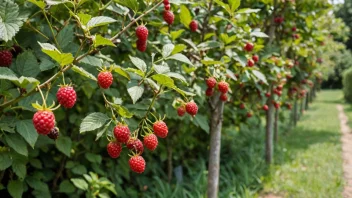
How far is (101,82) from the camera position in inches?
55.7

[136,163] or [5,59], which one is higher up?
[5,59]

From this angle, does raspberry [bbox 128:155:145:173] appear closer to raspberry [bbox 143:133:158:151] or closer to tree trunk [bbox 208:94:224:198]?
raspberry [bbox 143:133:158:151]

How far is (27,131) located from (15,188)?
958 millimetres

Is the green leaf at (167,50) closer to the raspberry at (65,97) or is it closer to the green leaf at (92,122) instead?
the green leaf at (92,122)

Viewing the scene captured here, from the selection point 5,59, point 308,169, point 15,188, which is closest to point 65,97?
point 5,59

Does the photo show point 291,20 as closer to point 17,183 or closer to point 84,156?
point 84,156

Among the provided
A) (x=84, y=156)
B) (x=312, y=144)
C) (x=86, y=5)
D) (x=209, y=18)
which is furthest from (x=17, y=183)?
→ (x=312, y=144)

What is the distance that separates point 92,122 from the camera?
59.3 inches

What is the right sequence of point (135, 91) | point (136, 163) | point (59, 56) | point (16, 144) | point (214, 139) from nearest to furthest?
point (59, 56), point (136, 163), point (135, 91), point (16, 144), point (214, 139)

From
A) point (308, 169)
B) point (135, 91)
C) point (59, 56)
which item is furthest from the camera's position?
point (308, 169)

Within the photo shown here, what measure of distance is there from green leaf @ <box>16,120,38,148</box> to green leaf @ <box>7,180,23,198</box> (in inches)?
34.8

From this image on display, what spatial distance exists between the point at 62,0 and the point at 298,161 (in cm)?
547

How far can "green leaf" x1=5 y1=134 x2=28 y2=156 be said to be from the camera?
1.78m

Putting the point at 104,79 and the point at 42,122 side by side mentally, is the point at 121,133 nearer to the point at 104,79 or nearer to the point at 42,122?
the point at 104,79
